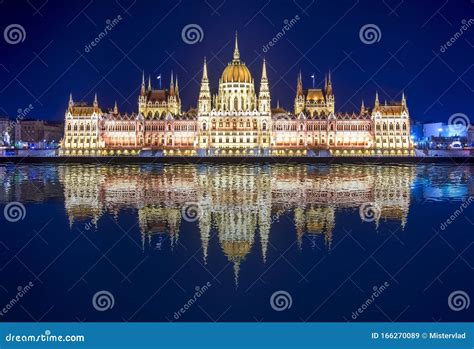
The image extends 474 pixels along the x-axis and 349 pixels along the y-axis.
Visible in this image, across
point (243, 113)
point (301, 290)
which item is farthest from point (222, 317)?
point (243, 113)

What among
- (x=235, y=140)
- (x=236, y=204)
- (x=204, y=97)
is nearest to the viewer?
(x=236, y=204)

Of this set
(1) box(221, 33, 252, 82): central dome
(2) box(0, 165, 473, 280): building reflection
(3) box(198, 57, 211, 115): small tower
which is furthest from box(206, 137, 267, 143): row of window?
(2) box(0, 165, 473, 280): building reflection

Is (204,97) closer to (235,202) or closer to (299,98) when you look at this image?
(299,98)

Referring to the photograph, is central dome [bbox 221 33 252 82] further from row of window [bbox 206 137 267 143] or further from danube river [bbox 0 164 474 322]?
danube river [bbox 0 164 474 322]

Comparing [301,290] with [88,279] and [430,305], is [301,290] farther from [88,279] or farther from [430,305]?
[88,279]

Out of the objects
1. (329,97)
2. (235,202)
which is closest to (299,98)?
(329,97)

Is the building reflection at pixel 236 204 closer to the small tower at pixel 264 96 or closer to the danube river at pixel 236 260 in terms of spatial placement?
the danube river at pixel 236 260

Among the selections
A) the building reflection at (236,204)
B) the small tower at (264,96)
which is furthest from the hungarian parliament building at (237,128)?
the building reflection at (236,204)
